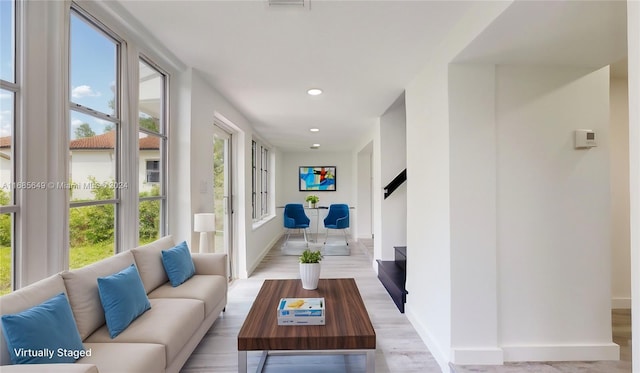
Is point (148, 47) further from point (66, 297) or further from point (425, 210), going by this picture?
point (425, 210)

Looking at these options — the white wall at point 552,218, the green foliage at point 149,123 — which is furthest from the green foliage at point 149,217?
the white wall at point 552,218

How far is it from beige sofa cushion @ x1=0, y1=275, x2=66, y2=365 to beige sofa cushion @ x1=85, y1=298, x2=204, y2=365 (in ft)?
1.14

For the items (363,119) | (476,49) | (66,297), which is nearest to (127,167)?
(66,297)

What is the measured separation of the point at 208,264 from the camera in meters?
2.89

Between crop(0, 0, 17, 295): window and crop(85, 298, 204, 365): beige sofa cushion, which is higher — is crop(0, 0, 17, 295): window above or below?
above

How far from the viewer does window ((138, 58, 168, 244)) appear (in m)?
2.57

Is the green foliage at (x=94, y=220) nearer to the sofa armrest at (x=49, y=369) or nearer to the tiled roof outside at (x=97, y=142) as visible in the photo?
the tiled roof outside at (x=97, y=142)

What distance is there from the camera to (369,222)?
777 centimetres

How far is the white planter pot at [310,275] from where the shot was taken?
250 cm

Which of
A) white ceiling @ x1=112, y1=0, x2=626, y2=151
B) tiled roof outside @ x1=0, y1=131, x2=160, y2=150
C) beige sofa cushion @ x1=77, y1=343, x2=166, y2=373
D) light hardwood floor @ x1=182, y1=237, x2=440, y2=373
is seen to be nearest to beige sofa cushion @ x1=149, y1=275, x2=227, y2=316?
light hardwood floor @ x1=182, y1=237, x2=440, y2=373

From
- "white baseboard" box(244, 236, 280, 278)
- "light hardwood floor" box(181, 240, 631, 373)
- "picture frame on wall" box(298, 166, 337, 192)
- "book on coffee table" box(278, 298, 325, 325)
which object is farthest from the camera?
"picture frame on wall" box(298, 166, 337, 192)

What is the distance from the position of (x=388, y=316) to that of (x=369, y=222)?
4671 mm

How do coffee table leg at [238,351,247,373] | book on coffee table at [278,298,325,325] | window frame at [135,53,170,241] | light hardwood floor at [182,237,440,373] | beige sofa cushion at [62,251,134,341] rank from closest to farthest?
beige sofa cushion at [62,251,134,341]
coffee table leg at [238,351,247,373]
book on coffee table at [278,298,325,325]
light hardwood floor at [182,237,440,373]
window frame at [135,53,170,241]

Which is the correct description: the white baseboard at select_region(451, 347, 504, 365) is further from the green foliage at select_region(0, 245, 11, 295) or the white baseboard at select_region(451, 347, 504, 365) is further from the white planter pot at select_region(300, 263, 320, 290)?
the green foliage at select_region(0, 245, 11, 295)
